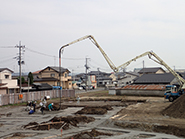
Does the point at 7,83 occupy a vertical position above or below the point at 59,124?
above

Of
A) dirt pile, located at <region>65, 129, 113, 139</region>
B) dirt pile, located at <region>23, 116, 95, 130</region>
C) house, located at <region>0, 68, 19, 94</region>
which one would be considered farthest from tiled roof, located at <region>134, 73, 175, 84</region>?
dirt pile, located at <region>65, 129, 113, 139</region>

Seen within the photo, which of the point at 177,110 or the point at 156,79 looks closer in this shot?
the point at 177,110

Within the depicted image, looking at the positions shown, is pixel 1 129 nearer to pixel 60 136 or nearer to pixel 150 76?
pixel 60 136

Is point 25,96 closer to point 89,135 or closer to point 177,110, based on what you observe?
point 89,135

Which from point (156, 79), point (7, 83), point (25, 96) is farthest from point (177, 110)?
point (156, 79)

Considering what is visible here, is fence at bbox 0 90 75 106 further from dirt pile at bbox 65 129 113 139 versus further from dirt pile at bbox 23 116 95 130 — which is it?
dirt pile at bbox 65 129 113 139

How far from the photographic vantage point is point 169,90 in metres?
28.8

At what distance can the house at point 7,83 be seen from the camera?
3211cm

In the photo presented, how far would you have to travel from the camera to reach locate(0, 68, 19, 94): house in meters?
32.1

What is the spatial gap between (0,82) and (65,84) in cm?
3177

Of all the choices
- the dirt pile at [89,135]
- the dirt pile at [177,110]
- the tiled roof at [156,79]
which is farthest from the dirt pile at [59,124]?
the tiled roof at [156,79]

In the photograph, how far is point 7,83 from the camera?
3359cm

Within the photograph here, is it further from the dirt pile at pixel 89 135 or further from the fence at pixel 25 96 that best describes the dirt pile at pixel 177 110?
the fence at pixel 25 96

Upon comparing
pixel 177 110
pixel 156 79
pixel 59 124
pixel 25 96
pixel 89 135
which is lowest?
pixel 89 135
